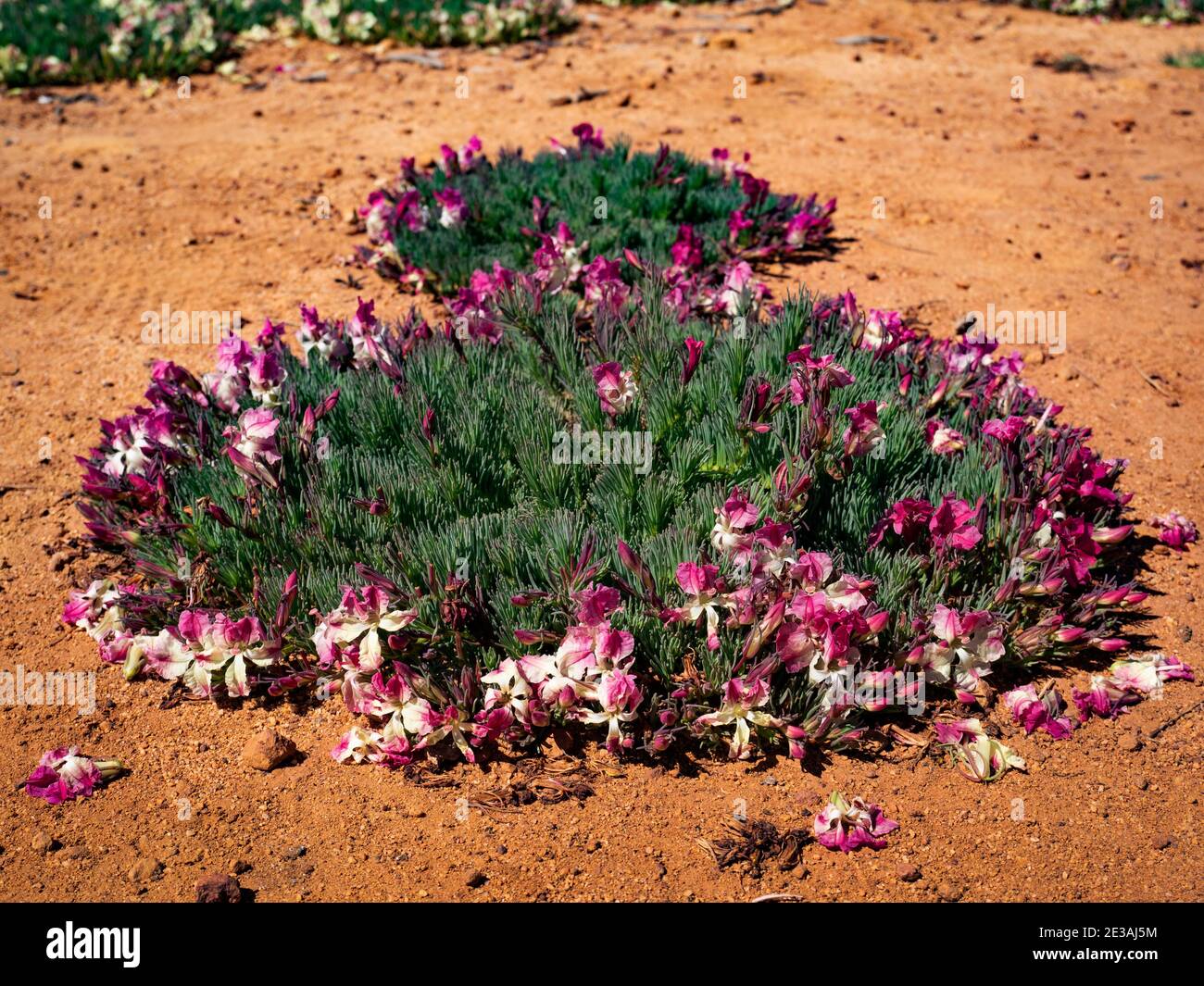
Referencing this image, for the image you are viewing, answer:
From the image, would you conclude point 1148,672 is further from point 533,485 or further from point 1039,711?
point 533,485

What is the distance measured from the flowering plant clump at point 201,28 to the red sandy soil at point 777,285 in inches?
12.5

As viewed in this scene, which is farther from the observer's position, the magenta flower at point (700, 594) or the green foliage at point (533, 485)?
the green foliage at point (533, 485)

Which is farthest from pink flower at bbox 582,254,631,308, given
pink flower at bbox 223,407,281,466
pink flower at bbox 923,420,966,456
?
pink flower at bbox 223,407,281,466

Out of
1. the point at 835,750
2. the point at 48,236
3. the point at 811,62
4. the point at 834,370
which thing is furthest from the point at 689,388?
the point at 811,62

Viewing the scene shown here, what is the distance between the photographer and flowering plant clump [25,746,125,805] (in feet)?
10.5

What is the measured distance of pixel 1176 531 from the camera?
413 centimetres

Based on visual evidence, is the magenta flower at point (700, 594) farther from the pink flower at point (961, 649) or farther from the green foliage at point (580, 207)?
the green foliage at point (580, 207)

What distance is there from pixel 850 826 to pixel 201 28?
895cm

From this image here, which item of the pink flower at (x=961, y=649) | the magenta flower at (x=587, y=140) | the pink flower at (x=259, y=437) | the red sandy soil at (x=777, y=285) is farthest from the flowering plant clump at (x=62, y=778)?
the magenta flower at (x=587, y=140)

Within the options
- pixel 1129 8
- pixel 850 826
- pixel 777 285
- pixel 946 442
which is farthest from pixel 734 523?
pixel 1129 8

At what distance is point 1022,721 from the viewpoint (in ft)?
11.1

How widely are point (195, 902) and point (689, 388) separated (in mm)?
2331

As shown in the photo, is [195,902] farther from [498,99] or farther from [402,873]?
[498,99]

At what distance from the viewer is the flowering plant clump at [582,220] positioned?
17.6ft
